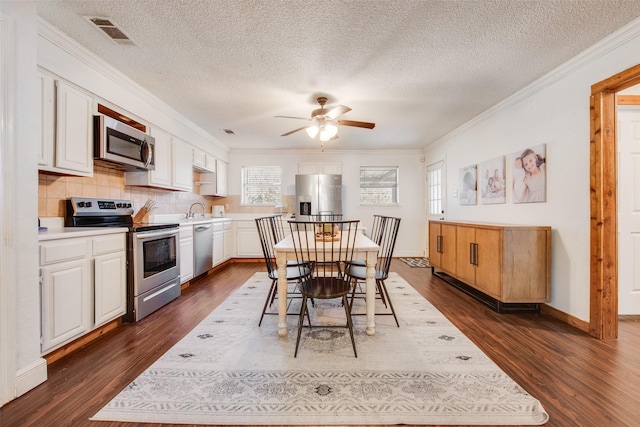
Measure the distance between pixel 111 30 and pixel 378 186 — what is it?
5.09 metres

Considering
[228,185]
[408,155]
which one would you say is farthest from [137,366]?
[408,155]

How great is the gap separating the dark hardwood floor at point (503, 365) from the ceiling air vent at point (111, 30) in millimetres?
2390

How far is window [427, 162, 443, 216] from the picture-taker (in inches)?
215

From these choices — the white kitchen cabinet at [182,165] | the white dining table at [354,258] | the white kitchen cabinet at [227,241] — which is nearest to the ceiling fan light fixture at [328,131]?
the white dining table at [354,258]

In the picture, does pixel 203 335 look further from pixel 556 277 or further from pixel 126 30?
pixel 556 277

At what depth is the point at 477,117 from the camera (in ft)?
13.2

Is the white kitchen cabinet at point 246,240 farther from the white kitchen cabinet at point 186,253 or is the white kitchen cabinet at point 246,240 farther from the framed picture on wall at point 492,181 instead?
the framed picture on wall at point 492,181

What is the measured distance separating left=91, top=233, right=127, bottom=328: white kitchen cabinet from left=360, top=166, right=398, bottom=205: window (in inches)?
185

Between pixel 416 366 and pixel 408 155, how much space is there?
16.6 ft

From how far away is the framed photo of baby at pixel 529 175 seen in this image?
285 cm

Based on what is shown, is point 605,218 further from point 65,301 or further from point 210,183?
point 210,183

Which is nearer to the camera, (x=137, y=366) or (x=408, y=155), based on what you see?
(x=137, y=366)

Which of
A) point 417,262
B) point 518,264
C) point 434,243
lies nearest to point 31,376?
point 518,264

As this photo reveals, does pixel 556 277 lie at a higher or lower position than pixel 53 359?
higher
